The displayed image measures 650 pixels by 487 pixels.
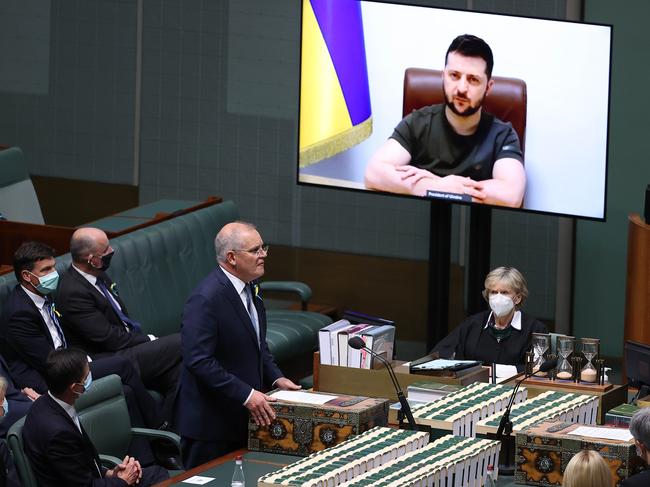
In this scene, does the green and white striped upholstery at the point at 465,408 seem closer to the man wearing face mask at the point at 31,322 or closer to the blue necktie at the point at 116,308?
the man wearing face mask at the point at 31,322

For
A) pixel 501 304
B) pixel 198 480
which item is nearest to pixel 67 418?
pixel 198 480

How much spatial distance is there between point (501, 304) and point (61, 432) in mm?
2257

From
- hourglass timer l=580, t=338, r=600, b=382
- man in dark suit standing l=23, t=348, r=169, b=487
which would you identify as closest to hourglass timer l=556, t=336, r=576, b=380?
hourglass timer l=580, t=338, r=600, b=382

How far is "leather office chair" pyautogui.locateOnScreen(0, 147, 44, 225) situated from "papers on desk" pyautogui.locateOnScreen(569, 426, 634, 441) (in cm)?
515

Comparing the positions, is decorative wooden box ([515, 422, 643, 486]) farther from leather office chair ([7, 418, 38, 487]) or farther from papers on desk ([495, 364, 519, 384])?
leather office chair ([7, 418, 38, 487])

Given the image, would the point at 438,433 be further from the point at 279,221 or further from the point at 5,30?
the point at 5,30

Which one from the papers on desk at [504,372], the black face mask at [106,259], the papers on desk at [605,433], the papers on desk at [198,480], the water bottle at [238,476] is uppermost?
the black face mask at [106,259]

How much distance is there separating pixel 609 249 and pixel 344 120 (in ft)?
6.41

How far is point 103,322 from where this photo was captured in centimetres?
774

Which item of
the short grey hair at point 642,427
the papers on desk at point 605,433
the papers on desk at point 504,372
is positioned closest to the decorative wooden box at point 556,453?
the papers on desk at point 605,433

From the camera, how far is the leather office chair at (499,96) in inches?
341

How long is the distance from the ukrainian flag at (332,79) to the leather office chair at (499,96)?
342mm

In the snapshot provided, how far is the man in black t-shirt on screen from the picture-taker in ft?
28.6

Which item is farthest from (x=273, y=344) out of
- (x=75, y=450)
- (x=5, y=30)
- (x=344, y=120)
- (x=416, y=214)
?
(x=5, y=30)
